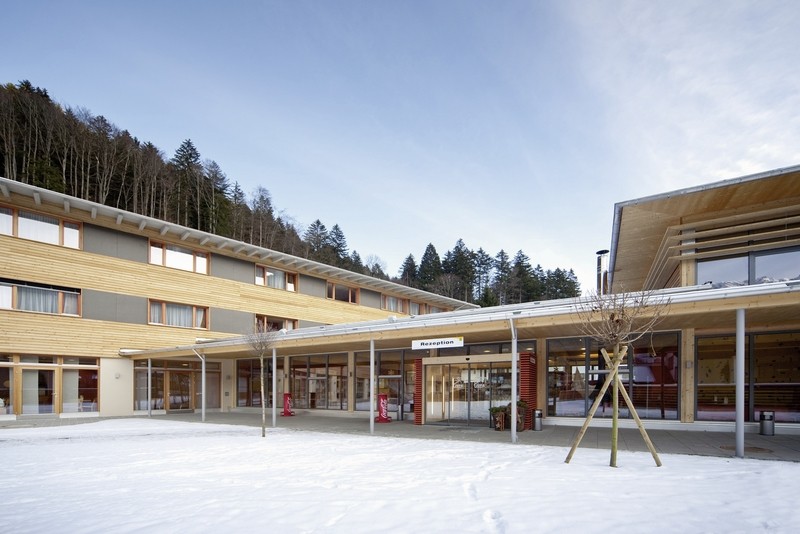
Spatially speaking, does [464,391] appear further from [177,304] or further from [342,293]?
[342,293]

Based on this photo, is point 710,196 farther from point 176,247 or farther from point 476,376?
point 176,247

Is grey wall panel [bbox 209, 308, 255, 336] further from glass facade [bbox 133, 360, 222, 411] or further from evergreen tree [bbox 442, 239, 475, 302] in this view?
evergreen tree [bbox 442, 239, 475, 302]

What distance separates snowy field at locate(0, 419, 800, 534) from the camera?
17.1 feet

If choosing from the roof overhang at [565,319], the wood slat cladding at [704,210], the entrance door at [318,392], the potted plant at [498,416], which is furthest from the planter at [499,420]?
the entrance door at [318,392]

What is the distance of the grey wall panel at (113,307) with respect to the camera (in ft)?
68.5

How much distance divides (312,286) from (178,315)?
8277 millimetres

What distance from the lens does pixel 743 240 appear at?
42.5ft

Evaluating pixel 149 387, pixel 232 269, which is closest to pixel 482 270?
pixel 232 269

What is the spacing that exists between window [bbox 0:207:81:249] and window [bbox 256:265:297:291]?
9098 mm

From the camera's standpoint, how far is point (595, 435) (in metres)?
12.8

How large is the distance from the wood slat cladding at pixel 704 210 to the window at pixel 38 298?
20761 mm

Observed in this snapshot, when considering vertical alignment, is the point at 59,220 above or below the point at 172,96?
below

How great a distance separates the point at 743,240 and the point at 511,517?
1147 centimetres

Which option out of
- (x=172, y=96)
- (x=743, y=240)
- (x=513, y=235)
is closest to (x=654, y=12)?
(x=743, y=240)
